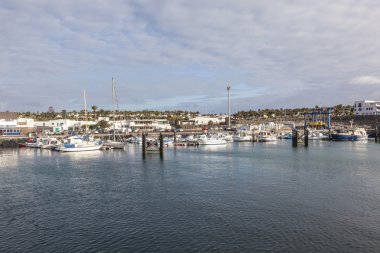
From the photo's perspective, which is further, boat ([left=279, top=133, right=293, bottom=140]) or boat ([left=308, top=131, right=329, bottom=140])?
boat ([left=279, top=133, right=293, bottom=140])

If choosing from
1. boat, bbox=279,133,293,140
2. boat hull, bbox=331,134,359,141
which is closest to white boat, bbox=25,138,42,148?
boat, bbox=279,133,293,140

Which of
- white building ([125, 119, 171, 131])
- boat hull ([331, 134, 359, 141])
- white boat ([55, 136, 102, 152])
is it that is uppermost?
white building ([125, 119, 171, 131])

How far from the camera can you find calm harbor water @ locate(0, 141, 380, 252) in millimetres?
25062

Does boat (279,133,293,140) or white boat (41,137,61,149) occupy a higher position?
white boat (41,137,61,149)

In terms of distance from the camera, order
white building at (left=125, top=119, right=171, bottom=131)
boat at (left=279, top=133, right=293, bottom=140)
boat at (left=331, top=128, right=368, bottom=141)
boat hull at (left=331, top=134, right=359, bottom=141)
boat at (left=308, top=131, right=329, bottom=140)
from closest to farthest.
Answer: boat hull at (left=331, top=134, right=359, bottom=141) → boat at (left=331, top=128, right=368, bottom=141) → boat at (left=308, top=131, right=329, bottom=140) → boat at (left=279, top=133, right=293, bottom=140) → white building at (left=125, top=119, right=171, bottom=131)

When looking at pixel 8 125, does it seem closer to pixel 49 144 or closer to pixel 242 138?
pixel 49 144

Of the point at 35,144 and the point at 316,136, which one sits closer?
the point at 35,144

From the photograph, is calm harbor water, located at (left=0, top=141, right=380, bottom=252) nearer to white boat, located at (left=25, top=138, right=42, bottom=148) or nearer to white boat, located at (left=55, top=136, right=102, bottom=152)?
white boat, located at (left=55, top=136, right=102, bottom=152)

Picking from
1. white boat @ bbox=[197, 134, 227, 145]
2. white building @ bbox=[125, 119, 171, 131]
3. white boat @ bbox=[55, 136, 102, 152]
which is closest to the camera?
white boat @ bbox=[55, 136, 102, 152]

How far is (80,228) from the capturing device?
93.2ft

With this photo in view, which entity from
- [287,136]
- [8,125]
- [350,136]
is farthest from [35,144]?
[350,136]

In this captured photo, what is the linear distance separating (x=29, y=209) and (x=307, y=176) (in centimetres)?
3796

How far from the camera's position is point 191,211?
32781mm

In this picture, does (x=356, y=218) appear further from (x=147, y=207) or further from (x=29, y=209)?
(x=29, y=209)
